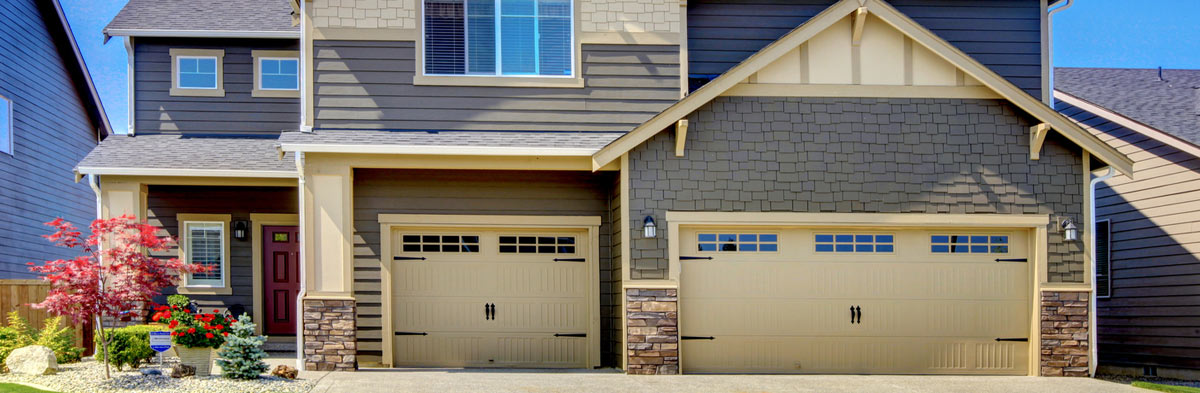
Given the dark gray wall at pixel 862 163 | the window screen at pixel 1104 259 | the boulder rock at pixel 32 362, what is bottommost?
the boulder rock at pixel 32 362

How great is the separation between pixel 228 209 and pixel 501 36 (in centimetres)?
515

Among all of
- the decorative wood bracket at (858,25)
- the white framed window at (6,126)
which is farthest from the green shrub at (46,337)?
the decorative wood bracket at (858,25)

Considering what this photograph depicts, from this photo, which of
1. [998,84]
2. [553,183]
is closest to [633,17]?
[553,183]

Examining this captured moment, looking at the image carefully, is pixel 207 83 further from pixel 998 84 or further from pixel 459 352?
pixel 998 84

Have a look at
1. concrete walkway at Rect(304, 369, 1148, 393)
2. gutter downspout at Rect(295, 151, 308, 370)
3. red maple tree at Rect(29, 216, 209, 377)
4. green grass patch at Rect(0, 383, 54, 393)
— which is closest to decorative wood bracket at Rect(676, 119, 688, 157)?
concrete walkway at Rect(304, 369, 1148, 393)

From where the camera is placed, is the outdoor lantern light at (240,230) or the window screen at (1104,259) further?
the window screen at (1104,259)

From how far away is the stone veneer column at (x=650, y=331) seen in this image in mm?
11805

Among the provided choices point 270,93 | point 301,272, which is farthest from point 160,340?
point 270,93

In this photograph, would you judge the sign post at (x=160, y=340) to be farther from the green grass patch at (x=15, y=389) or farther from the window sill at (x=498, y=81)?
the window sill at (x=498, y=81)

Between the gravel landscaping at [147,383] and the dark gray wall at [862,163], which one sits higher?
the dark gray wall at [862,163]

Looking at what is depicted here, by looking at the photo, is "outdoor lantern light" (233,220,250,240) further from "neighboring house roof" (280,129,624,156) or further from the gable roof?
the gable roof

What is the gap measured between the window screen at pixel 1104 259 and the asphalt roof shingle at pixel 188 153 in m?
11.5

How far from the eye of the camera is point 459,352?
1305 centimetres

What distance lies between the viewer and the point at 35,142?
18547 mm
